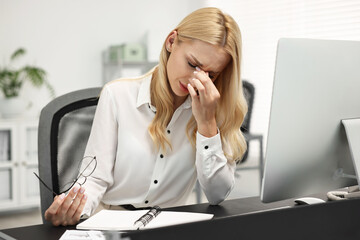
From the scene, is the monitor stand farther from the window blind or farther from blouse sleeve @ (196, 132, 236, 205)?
the window blind

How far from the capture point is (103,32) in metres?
4.72

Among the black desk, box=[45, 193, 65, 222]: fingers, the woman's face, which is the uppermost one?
the woman's face

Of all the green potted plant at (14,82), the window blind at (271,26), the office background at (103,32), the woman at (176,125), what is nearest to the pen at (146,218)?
the woman at (176,125)

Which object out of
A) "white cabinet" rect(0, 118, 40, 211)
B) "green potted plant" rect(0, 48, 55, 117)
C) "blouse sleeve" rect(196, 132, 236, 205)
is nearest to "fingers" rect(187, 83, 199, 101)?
"blouse sleeve" rect(196, 132, 236, 205)

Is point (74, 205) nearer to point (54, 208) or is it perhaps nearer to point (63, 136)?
point (54, 208)

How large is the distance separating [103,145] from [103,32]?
3412 millimetres

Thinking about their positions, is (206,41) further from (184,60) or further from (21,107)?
(21,107)

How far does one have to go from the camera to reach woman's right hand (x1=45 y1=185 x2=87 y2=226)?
3.67 feet

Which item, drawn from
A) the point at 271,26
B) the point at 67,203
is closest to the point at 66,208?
the point at 67,203

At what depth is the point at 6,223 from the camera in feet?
12.3

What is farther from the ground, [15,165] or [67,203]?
[67,203]

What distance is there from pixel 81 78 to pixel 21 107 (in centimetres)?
69

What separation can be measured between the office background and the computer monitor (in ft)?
9.41

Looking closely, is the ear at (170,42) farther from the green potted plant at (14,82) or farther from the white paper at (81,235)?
the green potted plant at (14,82)
